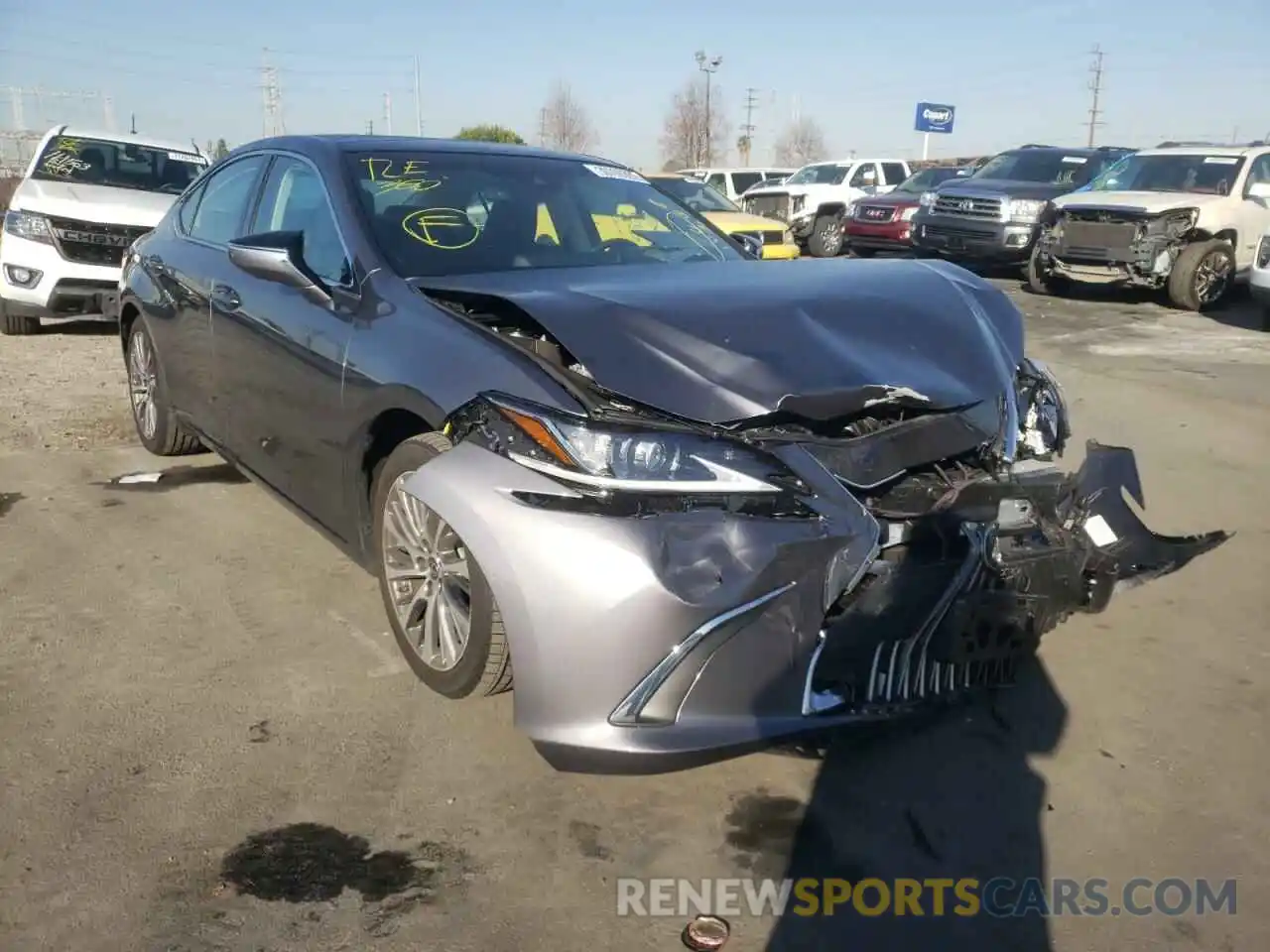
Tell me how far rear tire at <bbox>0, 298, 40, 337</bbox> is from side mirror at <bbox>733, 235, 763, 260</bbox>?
7665mm

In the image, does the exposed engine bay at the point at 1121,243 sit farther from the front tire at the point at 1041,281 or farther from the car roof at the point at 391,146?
the car roof at the point at 391,146

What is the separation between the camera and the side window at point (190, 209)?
5.02m

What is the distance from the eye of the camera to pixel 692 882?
2471mm

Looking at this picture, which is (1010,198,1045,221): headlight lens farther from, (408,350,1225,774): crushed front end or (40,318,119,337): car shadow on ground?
(408,350,1225,774): crushed front end

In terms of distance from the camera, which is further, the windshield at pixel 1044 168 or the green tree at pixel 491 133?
the green tree at pixel 491 133

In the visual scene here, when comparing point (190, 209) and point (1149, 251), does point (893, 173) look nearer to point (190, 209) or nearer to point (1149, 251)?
point (1149, 251)

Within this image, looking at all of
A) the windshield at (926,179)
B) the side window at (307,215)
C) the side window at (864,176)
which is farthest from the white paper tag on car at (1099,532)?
the side window at (864,176)

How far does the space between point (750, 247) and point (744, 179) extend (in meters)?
20.9

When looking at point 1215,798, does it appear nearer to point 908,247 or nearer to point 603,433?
point 603,433

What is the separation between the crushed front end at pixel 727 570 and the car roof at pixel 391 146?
1669 mm

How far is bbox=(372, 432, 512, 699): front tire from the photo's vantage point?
111 inches

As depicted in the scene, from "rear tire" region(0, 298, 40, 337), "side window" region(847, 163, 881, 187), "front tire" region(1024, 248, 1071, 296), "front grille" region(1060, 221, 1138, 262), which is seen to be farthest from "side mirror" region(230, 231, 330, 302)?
"side window" region(847, 163, 881, 187)

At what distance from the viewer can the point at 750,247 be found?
4.69 meters

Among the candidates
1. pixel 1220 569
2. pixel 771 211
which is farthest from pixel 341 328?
pixel 771 211
